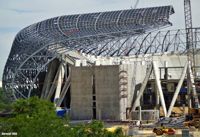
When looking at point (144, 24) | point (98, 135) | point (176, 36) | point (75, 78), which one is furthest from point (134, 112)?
point (98, 135)

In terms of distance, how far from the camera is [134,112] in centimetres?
10644

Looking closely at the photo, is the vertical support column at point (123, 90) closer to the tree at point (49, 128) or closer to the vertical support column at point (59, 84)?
the vertical support column at point (59, 84)

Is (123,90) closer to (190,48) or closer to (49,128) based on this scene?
(190,48)

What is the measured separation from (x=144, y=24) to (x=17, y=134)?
3238 inches

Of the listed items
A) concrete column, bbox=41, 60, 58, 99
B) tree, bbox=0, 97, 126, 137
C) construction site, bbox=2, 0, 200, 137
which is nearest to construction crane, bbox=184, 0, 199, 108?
construction site, bbox=2, 0, 200, 137

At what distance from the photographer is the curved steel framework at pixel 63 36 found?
119 m

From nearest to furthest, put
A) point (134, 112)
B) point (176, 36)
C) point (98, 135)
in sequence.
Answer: point (98, 135), point (134, 112), point (176, 36)

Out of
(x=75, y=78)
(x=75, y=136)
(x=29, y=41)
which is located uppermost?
(x=29, y=41)

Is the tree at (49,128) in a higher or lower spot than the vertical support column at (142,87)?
lower

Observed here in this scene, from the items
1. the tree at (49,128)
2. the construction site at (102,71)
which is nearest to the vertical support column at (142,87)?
the construction site at (102,71)

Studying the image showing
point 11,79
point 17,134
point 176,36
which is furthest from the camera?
point 176,36

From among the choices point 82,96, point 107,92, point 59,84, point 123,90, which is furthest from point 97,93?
point 59,84

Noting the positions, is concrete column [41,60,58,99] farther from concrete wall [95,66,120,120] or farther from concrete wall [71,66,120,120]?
concrete wall [95,66,120,120]

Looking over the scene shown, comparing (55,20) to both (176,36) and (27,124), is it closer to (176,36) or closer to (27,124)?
(176,36)
